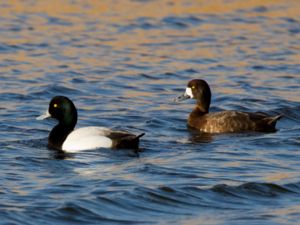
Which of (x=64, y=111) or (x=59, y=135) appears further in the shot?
(x=64, y=111)

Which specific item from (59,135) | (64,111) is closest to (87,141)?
(59,135)

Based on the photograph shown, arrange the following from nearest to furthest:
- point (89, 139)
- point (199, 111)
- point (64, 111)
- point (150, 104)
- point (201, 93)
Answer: point (89, 139) < point (64, 111) < point (199, 111) < point (201, 93) < point (150, 104)

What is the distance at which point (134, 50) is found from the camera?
74.5 feet

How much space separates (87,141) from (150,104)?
392 cm

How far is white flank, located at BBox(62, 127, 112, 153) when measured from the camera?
44.4 ft

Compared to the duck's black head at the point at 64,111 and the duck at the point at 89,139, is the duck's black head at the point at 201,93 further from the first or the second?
the duck at the point at 89,139

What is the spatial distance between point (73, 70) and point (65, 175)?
8667mm

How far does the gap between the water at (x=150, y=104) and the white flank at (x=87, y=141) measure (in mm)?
123

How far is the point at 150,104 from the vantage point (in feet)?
57.1

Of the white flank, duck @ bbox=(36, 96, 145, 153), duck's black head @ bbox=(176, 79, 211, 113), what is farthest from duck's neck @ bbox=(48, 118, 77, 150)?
duck's black head @ bbox=(176, 79, 211, 113)

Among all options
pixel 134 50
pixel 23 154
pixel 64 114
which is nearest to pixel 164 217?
pixel 23 154

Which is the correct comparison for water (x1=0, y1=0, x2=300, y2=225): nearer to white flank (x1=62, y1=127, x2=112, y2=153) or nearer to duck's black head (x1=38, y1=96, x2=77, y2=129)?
white flank (x1=62, y1=127, x2=112, y2=153)

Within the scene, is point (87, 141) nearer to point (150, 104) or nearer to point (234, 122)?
point (234, 122)

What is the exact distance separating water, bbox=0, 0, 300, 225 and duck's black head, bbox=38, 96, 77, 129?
16.4 inches
